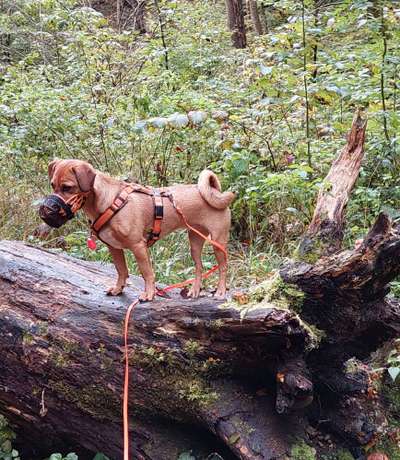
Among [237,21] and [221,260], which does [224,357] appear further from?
[237,21]

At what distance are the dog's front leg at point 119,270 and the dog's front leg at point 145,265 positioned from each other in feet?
0.66

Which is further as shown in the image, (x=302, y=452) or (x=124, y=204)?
(x=124, y=204)

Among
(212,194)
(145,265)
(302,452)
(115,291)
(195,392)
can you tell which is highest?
(212,194)

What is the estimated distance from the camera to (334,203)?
2.85m

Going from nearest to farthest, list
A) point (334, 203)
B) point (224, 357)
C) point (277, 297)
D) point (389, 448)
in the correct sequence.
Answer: point (277, 297)
point (224, 357)
point (389, 448)
point (334, 203)

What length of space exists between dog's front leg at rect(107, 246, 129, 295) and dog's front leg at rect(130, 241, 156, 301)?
202 millimetres

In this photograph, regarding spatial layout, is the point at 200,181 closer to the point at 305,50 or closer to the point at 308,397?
the point at 308,397

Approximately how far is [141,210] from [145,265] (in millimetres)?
286

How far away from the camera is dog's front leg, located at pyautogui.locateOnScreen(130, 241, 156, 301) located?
9.11ft

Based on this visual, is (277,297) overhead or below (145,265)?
below

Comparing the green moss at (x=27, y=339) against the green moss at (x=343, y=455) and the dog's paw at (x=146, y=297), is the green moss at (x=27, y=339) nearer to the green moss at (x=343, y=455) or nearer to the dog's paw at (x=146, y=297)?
the dog's paw at (x=146, y=297)

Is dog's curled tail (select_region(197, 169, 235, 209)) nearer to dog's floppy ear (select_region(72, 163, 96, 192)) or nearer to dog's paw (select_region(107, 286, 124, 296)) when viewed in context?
dog's floppy ear (select_region(72, 163, 96, 192))

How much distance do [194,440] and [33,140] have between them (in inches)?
185

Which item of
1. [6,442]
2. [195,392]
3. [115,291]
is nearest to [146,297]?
[115,291]
